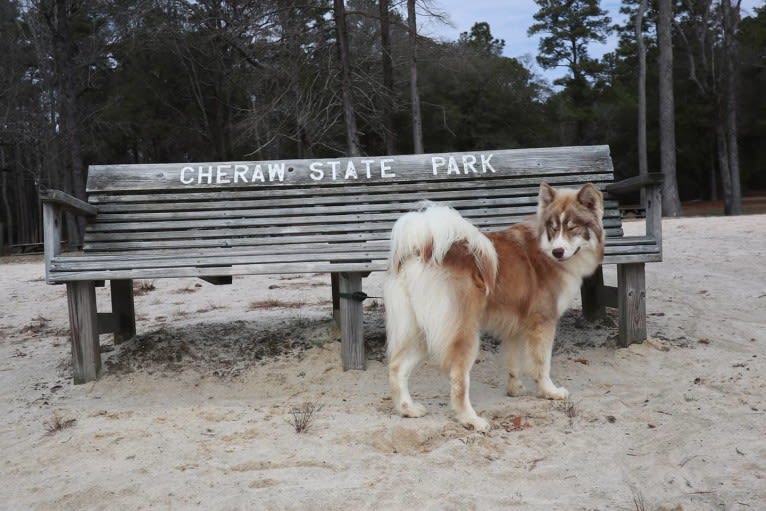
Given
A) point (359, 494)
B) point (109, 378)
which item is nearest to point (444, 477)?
point (359, 494)

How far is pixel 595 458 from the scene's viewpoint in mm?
3244

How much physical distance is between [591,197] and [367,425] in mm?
2085

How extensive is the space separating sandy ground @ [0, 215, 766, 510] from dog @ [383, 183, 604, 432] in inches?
10.8

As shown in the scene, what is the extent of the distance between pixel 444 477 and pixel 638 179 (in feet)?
10.5

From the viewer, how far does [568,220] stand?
4.22 metres

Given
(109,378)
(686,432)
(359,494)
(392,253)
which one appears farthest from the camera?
(109,378)

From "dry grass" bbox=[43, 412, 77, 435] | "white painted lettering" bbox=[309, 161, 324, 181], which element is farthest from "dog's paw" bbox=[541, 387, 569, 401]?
"dry grass" bbox=[43, 412, 77, 435]

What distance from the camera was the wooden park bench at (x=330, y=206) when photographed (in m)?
5.14

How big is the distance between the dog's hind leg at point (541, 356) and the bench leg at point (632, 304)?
47.5 inches

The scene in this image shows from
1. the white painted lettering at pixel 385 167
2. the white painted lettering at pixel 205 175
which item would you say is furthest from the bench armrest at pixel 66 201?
the white painted lettering at pixel 385 167

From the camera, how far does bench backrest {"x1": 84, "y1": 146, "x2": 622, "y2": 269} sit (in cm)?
550

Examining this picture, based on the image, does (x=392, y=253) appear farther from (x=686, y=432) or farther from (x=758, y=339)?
(x=758, y=339)

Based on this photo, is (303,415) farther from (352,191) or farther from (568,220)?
(352,191)

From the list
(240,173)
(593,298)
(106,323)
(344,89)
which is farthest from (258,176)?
(344,89)
